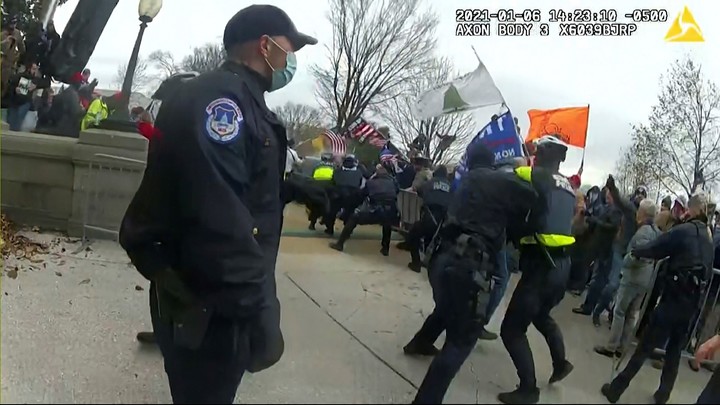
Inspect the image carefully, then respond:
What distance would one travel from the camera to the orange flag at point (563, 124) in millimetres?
1779

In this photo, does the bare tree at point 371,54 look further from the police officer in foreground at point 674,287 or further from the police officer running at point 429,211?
the police officer in foreground at point 674,287

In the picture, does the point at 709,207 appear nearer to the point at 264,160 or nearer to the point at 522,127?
the point at 522,127

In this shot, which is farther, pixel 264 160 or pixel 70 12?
pixel 70 12

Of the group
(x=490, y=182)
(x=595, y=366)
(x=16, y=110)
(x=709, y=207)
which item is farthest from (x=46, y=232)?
(x=709, y=207)

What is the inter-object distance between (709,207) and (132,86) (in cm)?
170

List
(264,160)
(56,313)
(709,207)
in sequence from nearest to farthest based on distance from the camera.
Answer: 1. (264,160)
2. (709,207)
3. (56,313)

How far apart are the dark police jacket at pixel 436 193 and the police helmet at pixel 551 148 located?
24 centimetres

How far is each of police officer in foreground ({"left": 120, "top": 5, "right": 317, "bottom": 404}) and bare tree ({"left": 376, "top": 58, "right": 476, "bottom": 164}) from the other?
29cm

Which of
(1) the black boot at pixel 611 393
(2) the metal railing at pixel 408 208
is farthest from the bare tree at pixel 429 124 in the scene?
(1) the black boot at pixel 611 393

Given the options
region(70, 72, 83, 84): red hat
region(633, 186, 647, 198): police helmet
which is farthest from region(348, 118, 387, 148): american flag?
region(70, 72, 83, 84): red hat

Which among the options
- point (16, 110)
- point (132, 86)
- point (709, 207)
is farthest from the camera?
point (16, 110)

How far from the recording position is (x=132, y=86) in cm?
222

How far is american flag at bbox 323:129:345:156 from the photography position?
1956mm

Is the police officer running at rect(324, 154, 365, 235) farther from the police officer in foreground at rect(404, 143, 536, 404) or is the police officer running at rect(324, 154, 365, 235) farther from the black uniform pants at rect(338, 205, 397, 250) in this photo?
the police officer in foreground at rect(404, 143, 536, 404)
